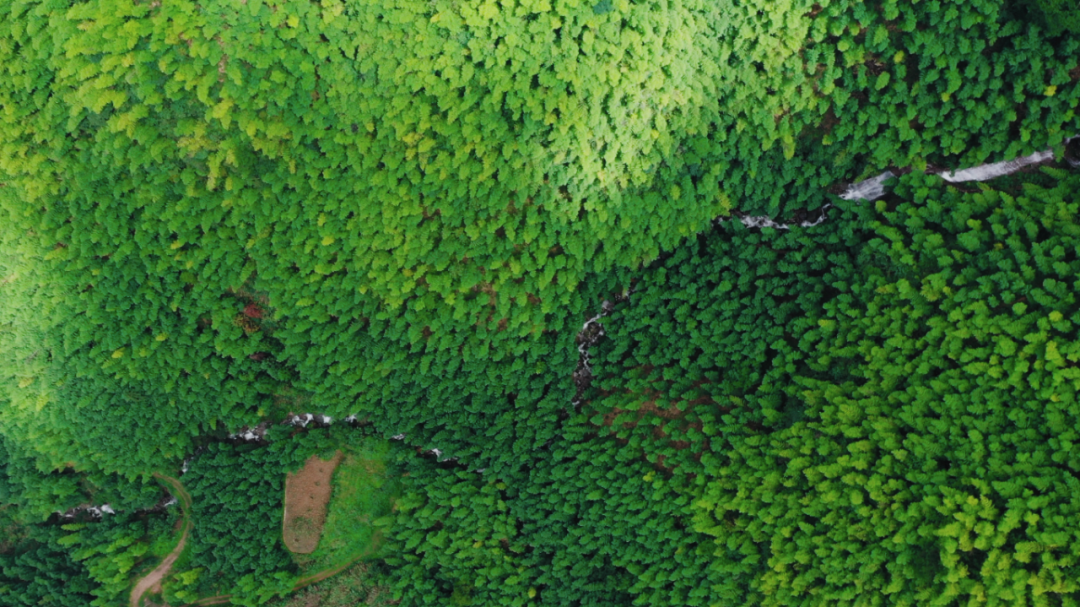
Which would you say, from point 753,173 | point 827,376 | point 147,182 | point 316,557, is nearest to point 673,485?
point 827,376

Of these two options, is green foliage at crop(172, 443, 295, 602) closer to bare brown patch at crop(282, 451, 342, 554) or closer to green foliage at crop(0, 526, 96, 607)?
bare brown patch at crop(282, 451, 342, 554)

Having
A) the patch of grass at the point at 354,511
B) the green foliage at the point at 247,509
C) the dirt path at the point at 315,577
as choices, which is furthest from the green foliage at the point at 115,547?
the patch of grass at the point at 354,511

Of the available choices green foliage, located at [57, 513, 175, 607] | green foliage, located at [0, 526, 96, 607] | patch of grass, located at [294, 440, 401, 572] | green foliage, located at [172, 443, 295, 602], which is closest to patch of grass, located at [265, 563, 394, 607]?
patch of grass, located at [294, 440, 401, 572]

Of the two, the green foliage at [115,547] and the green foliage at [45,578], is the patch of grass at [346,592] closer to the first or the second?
the green foliage at [115,547]

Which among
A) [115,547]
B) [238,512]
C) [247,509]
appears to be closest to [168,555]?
[115,547]

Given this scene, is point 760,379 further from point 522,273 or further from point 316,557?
point 316,557

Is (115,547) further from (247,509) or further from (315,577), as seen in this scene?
(315,577)
